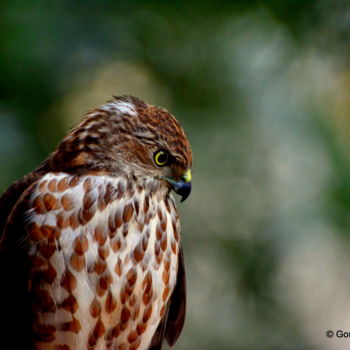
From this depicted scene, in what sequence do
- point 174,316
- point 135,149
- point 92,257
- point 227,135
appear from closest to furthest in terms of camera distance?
point 92,257
point 135,149
point 174,316
point 227,135

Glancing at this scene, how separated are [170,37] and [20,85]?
140cm

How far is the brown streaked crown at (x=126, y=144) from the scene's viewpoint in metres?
3.08

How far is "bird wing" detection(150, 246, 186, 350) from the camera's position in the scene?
11.4 feet

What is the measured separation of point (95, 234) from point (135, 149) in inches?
15.3

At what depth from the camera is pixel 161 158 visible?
10.2 feet

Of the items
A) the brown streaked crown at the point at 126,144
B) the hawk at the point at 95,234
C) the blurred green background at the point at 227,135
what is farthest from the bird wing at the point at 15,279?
the blurred green background at the point at 227,135

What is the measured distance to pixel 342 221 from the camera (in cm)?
617

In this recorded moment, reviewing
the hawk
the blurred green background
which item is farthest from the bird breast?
the blurred green background

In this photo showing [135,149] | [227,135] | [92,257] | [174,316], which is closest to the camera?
[92,257]

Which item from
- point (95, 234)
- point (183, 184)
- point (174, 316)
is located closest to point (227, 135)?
point (174, 316)

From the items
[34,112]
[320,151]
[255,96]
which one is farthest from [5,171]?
[320,151]

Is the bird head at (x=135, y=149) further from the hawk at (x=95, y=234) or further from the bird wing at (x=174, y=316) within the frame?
the bird wing at (x=174, y=316)

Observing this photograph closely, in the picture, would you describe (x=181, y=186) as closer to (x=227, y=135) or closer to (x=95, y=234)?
(x=95, y=234)

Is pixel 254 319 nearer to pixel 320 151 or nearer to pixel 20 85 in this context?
pixel 320 151
